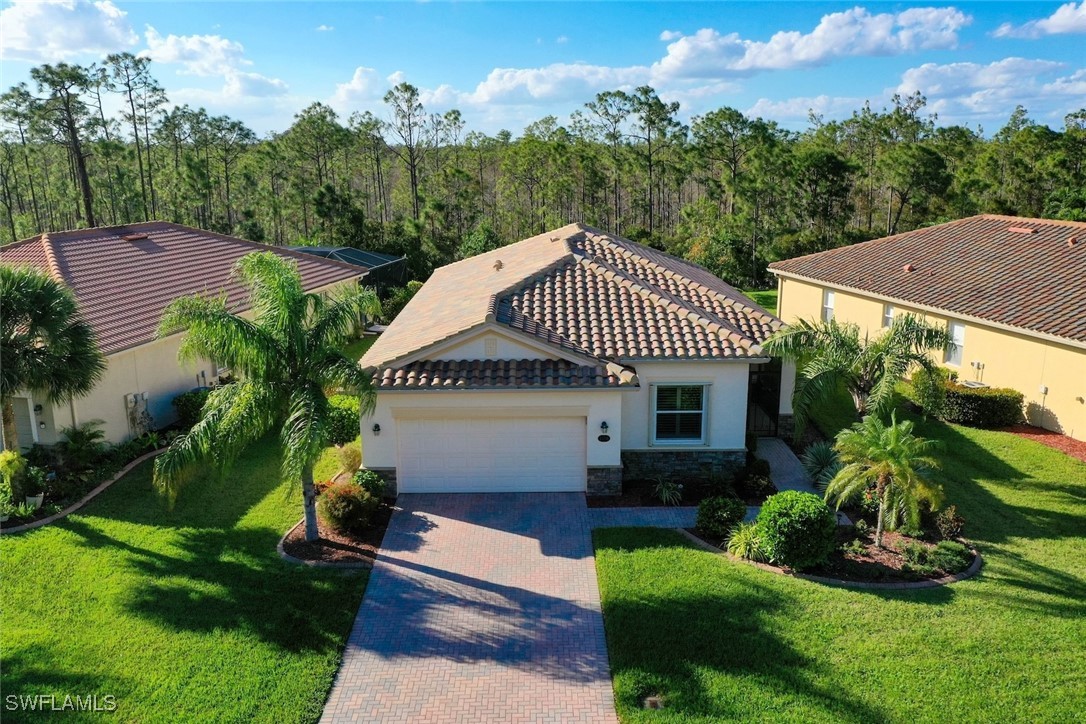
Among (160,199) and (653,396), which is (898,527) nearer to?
(653,396)

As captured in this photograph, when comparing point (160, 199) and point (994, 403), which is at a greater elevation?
point (160, 199)

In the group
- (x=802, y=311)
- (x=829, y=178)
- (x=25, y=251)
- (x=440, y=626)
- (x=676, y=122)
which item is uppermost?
(x=676, y=122)

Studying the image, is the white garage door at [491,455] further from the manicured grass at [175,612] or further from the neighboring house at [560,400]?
the manicured grass at [175,612]

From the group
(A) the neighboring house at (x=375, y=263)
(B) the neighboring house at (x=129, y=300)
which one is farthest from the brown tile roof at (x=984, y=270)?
(B) the neighboring house at (x=129, y=300)

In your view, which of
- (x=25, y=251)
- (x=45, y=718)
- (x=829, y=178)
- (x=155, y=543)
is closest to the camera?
(x=45, y=718)

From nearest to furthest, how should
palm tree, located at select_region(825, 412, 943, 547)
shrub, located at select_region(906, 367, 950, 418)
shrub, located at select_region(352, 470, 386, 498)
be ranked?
palm tree, located at select_region(825, 412, 943, 547) < shrub, located at select_region(352, 470, 386, 498) < shrub, located at select_region(906, 367, 950, 418)

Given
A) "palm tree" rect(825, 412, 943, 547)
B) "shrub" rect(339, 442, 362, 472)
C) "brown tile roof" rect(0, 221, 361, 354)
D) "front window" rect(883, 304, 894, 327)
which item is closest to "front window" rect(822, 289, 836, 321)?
"front window" rect(883, 304, 894, 327)

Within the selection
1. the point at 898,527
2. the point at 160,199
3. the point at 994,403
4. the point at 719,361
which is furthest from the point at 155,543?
the point at 160,199

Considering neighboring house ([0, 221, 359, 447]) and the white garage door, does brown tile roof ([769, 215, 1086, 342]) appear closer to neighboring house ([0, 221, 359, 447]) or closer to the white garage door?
the white garage door
